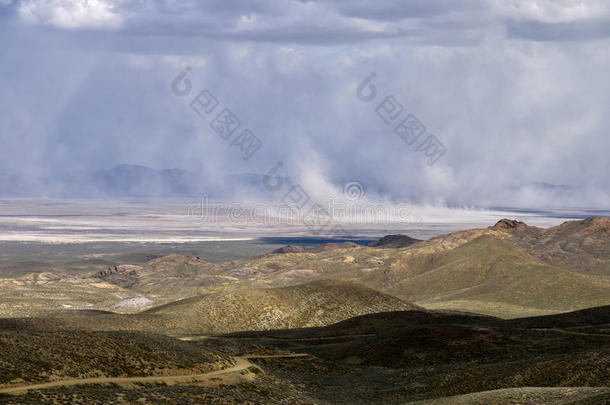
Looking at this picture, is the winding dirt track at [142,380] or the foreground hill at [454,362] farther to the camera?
the foreground hill at [454,362]

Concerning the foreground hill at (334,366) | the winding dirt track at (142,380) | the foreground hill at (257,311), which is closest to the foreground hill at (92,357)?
the foreground hill at (334,366)

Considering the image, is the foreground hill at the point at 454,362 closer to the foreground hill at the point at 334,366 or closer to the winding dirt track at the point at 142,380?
the foreground hill at the point at 334,366

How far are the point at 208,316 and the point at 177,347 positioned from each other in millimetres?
73849

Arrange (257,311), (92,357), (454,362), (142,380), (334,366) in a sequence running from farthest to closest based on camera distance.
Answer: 1. (257,311)
2. (454,362)
3. (334,366)
4. (92,357)
5. (142,380)

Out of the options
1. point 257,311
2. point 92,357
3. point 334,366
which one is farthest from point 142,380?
point 257,311

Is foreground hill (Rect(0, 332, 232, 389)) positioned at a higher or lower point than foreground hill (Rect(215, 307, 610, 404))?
higher

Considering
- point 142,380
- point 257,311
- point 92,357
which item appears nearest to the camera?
point 142,380

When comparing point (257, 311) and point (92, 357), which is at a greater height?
point (92, 357)

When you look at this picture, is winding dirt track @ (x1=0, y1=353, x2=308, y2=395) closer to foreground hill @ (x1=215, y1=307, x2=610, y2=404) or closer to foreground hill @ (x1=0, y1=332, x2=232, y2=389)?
foreground hill @ (x1=0, y1=332, x2=232, y2=389)

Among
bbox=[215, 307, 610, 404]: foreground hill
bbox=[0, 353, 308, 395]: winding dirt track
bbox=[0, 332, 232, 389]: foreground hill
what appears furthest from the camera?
bbox=[215, 307, 610, 404]: foreground hill

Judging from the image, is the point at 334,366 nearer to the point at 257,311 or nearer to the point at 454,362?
the point at 454,362

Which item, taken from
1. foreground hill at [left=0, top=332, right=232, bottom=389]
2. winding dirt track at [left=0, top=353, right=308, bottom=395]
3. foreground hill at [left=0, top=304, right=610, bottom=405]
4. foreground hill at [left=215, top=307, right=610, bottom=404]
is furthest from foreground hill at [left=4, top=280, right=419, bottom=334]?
winding dirt track at [left=0, top=353, right=308, bottom=395]

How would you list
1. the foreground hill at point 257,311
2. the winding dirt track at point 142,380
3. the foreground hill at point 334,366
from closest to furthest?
the winding dirt track at point 142,380, the foreground hill at point 334,366, the foreground hill at point 257,311

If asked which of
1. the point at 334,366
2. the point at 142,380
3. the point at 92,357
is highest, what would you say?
the point at 92,357
